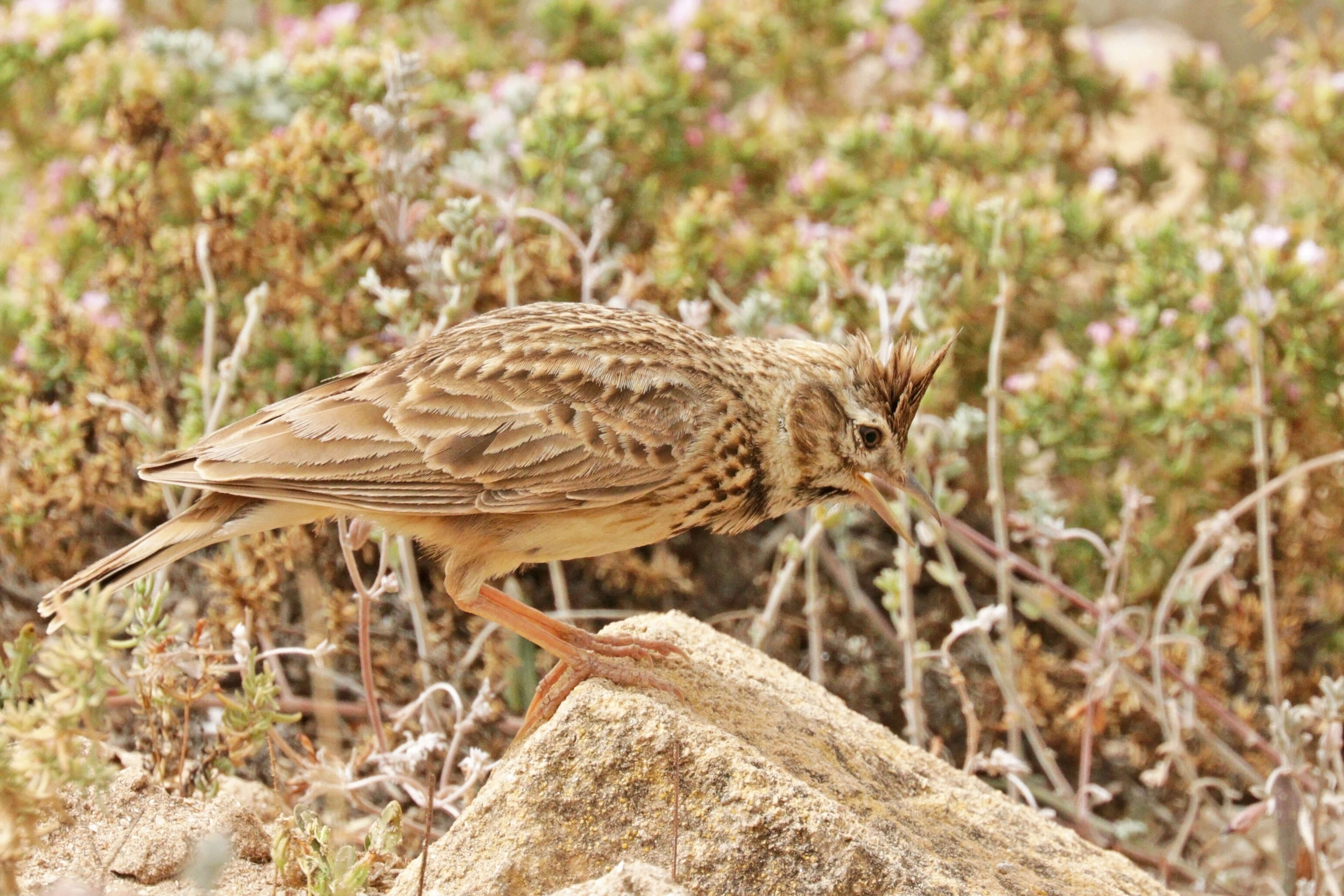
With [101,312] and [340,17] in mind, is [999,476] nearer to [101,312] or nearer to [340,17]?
[101,312]

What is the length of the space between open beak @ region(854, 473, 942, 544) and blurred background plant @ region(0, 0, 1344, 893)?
23.5 inches

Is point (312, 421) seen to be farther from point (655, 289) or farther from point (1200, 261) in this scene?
point (1200, 261)

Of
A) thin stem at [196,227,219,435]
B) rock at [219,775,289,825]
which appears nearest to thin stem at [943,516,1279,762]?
rock at [219,775,289,825]

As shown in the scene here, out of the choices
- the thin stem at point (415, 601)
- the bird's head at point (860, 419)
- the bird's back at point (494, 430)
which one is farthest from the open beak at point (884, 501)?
the thin stem at point (415, 601)

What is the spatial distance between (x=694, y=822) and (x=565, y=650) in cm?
62

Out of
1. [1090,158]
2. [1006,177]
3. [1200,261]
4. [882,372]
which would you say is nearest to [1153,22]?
[1090,158]

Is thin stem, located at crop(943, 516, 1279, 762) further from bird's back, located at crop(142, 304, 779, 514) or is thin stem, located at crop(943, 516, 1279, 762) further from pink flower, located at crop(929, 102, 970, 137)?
pink flower, located at crop(929, 102, 970, 137)

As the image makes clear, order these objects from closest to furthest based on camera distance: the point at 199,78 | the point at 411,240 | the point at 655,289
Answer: the point at 411,240 → the point at 655,289 → the point at 199,78

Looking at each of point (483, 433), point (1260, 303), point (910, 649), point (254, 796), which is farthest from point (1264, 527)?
point (254, 796)

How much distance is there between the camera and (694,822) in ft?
11.2

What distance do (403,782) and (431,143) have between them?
10.5 ft

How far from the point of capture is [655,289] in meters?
6.38

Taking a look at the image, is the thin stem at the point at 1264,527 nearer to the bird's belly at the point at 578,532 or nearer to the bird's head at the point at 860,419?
the bird's head at the point at 860,419

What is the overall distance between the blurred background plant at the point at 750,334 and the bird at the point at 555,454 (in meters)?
0.41
